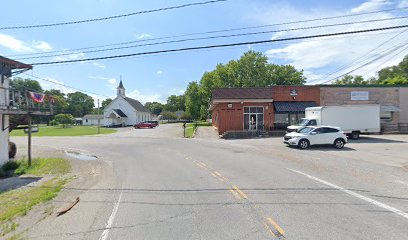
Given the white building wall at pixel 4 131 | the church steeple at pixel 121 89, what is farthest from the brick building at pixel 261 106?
the church steeple at pixel 121 89

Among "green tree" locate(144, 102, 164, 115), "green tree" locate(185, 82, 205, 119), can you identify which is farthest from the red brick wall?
"green tree" locate(144, 102, 164, 115)

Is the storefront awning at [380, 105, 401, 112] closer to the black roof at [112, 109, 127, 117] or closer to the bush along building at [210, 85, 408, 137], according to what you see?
the bush along building at [210, 85, 408, 137]

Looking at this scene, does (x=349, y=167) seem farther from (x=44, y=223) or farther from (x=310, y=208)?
(x=44, y=223)

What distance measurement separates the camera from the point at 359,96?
37.8m

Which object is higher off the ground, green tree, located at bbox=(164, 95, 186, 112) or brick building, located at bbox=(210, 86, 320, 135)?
green tree, located at bbox=(164, 95, 186, 112)

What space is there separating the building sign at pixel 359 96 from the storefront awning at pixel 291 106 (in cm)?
496

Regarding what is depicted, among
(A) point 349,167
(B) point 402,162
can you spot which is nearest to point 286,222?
(A) point 349,167

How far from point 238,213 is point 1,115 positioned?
16.5m

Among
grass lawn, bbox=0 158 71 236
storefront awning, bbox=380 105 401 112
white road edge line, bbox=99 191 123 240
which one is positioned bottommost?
grass lawn, bbox=0 158 71 236

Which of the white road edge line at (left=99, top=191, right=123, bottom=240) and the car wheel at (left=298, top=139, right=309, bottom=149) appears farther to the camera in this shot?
the car wheel at (left=298, top=139, right=309, bottom=149)

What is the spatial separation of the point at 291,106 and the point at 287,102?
844mm

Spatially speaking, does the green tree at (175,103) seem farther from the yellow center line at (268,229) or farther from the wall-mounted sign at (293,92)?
the yellow center line at (268,229)

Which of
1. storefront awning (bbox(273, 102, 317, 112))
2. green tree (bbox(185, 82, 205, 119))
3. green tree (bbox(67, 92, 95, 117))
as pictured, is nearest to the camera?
storefront awning (bbox(273, 102, 317, 112))

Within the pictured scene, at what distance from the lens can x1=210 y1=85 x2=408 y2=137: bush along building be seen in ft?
121
